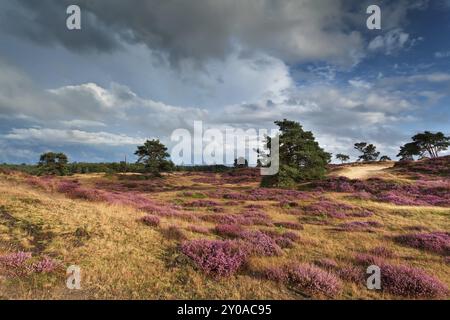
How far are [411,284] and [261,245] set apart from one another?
5.29 metres

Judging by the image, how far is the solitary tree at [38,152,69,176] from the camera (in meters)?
74.6

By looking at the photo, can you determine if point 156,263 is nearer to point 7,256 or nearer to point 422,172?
point 7,256

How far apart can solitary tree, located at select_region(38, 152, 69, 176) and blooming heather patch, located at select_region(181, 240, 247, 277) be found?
79503 millimetres

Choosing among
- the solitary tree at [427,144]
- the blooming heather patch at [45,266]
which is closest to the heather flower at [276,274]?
the blooming heather patch at [45,266]

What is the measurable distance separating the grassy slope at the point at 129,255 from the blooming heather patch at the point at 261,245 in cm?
50

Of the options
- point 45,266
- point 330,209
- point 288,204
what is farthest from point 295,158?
point 45,266

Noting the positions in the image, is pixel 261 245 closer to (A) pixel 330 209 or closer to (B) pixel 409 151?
(A) pixel 330 209

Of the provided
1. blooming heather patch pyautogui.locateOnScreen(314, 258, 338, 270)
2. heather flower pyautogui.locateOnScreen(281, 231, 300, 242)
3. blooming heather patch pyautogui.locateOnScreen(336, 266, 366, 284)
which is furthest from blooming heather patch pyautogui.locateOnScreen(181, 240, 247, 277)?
heather flower pyautogui.locateOnScreen(281, 231, 300, 242)

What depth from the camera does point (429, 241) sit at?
524 inches

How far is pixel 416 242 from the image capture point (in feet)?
43.8

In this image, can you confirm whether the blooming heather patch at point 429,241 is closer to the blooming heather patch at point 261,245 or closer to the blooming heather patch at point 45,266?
the blooming heather patch at point 261,245

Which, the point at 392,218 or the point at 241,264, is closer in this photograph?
the point at 241,264
